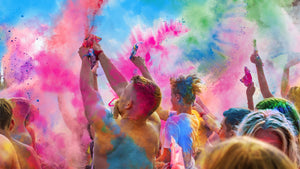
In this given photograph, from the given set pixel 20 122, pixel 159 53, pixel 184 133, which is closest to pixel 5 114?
pixel 20 122

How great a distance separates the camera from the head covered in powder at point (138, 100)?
2.24m

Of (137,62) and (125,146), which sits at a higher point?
(137,62)

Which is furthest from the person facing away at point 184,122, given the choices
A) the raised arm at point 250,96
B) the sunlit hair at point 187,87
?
the raised arm at point 250,96

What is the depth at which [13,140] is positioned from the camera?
237cm

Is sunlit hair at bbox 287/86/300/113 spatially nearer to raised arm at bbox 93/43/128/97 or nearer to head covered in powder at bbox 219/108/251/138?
head covered in powder at bbox 219/108/251/138

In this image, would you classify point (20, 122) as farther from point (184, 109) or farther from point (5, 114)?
point (184, 109)

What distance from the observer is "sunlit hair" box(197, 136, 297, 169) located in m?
0.92

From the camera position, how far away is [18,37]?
382 cm

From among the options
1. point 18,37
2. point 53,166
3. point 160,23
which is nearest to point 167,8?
point 160,23

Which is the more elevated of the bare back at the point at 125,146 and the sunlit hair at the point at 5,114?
the sunlit hair at the point at 5,114

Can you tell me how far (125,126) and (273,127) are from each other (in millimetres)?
943

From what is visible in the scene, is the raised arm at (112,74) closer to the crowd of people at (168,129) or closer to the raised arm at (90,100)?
the crowd of people at (168,129)

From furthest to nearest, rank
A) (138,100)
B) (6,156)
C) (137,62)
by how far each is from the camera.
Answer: (137,62) → (138,100) → (6,156)

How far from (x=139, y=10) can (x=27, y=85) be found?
1.58m
